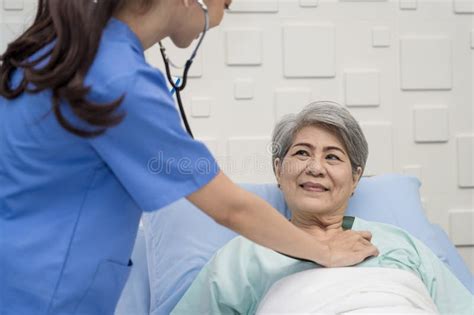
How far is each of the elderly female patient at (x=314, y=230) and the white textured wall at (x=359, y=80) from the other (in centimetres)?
51

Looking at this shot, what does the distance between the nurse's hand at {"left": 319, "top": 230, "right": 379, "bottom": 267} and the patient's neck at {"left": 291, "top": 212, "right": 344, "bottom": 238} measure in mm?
319

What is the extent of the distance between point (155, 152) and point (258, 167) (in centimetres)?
146

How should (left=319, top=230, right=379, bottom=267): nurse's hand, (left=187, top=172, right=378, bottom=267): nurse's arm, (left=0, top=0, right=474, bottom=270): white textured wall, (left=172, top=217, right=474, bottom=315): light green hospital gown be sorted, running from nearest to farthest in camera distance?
(left=187, top=172, right=378, bottom=267): nurse's arm, (left=319, top=230, right=379, bottom=267): nurse's hand, (left=172, top=217, right=474, bottom=315): light green hospital gown, (left=0, top=0, right=474, bottom=270): white textured wall

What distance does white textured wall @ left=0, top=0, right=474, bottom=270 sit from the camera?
8.27 feet

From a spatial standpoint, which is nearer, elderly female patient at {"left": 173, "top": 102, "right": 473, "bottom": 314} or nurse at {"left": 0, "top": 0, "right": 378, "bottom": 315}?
nurse at {"left": 0, "top": 0, "right": 378, "bottom": 315}

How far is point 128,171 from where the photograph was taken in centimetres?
110

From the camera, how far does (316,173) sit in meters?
1.92

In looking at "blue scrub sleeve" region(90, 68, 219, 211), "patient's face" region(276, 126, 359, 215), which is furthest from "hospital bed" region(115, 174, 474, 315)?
"blue scrub sleeve" region(90, 68, 219, 211)

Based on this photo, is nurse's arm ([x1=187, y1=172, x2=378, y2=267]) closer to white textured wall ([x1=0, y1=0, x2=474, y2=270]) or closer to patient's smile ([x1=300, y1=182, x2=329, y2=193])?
patient's smile ([x1=300, y1=182, x2=329, y2=193])

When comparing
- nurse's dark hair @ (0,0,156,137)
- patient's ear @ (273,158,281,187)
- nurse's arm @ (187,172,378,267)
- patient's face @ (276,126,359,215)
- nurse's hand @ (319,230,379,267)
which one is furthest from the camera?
patient's ear @ (273,158,281,187)

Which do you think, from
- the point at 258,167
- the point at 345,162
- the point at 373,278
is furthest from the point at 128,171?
the point at 258,167

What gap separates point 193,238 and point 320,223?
40 centimetres

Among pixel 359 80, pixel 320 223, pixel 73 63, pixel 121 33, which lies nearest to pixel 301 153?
pixel 320 223

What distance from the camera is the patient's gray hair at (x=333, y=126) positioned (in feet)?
6.40
